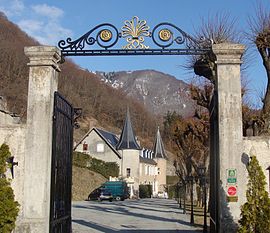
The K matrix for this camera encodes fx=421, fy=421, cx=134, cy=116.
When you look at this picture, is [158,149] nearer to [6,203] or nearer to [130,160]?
[130,160]

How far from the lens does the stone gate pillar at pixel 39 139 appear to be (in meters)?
8.09

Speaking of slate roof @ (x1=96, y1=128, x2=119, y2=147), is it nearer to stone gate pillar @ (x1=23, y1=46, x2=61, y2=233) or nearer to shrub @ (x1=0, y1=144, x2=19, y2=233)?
stone gate pillar @ (x1=23, y1=46, x2=61, y2=233)

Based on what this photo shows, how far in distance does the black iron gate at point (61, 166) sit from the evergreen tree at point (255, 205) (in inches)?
140

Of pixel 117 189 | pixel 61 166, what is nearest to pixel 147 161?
pixel 117 189

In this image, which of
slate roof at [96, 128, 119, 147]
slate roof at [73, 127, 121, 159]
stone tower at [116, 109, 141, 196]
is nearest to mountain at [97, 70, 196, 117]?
slate roof at [96, 128, 119, 147]

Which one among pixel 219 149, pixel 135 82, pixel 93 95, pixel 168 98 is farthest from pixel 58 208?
pixel 135 82

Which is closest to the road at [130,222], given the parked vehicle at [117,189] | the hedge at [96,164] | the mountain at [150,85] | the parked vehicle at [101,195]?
the parked vehicle at [101,195]

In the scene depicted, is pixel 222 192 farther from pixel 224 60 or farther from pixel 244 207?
pixel 224 60

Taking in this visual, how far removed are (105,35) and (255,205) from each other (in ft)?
14.9

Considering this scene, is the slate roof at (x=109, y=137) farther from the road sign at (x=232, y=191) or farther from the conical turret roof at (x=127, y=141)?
the road sign at (x=232, y=191)

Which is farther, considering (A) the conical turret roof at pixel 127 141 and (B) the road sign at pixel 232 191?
(A) the conical turret roof at pixel 127 141

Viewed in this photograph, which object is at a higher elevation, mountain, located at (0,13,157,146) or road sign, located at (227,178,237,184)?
mountain, located at (0,13,157,146)

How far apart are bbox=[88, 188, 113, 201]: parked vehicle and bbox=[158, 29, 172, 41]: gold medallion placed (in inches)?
1280

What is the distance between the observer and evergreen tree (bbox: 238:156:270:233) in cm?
745
